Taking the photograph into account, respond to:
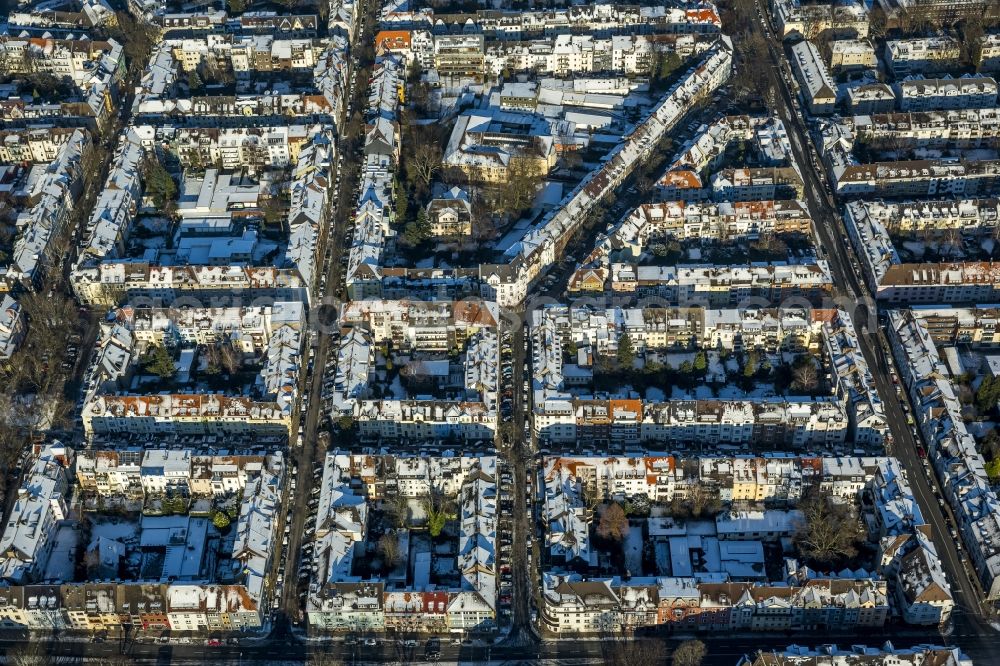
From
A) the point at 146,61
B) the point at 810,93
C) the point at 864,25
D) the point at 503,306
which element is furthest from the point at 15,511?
the point at 864,25

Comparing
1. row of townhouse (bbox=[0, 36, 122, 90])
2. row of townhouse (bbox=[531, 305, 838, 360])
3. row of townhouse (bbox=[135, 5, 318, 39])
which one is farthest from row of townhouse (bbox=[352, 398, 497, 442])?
row of townhouse (bbox=[0, 36, 122, 90])

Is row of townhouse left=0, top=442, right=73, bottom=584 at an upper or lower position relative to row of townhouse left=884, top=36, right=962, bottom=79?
lower

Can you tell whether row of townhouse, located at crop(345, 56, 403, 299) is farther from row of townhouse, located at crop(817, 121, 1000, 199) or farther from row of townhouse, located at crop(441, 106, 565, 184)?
row of townhouse, located at crop(817, 121, 1000, 199)

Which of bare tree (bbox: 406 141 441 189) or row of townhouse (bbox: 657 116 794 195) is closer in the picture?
row of townhouse (bbox: 657 116 794 195)

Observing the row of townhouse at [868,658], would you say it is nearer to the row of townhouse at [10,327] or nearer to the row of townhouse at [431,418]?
the row of townhouse at [431,418]

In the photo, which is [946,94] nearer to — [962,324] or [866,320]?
[962,324]

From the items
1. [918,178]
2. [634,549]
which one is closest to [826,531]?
[634,549]

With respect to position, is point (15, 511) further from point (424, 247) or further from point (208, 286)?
point (424, 247)
